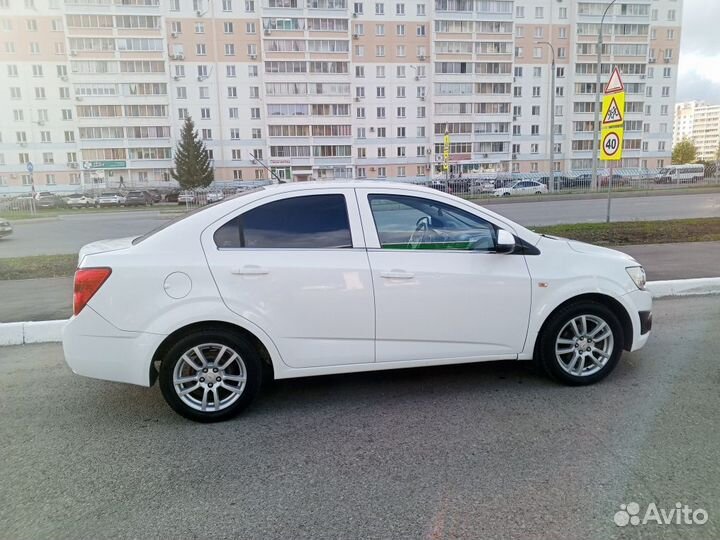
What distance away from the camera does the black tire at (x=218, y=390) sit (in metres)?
3.51

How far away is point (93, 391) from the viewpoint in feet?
14.0

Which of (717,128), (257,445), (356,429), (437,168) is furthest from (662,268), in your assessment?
(717,128)

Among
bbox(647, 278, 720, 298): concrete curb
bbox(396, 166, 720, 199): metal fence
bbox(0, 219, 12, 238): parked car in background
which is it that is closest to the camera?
bbox(647, 278, 720, 298): concrete curb

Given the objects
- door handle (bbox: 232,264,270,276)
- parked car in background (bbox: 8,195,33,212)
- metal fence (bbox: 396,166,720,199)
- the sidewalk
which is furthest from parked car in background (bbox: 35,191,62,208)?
door handle (bbox: 232,264,270,276)

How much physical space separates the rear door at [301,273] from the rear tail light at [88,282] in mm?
715

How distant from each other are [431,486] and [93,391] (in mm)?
3026

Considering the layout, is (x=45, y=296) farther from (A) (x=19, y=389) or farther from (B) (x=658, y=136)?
(B) (x=658, y=136)

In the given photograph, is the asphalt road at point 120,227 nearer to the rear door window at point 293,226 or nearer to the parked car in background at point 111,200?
the rear door window at point 293,226

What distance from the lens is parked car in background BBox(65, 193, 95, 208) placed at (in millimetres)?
43912

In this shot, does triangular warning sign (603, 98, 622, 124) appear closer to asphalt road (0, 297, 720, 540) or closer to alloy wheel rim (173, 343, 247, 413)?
asphalt road (0, 297, 720, 540)

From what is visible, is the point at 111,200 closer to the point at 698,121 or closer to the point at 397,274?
the point at 397,274

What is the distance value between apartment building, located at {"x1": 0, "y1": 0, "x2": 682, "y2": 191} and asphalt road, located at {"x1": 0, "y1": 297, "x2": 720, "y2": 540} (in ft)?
183

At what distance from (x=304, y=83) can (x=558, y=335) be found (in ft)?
205

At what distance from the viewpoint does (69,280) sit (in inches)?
322
